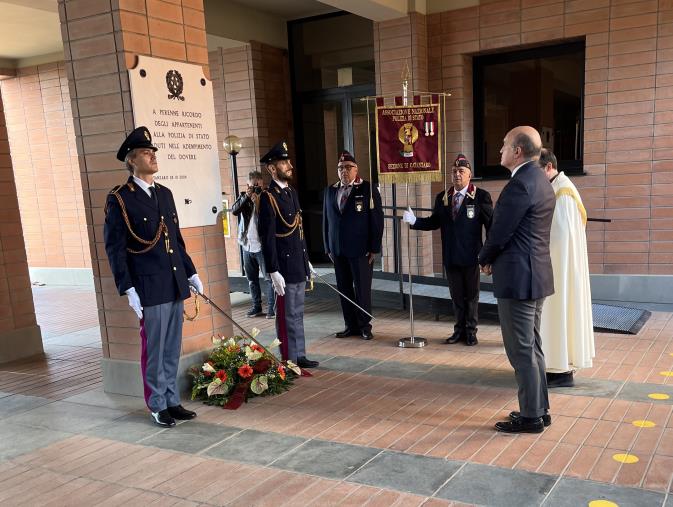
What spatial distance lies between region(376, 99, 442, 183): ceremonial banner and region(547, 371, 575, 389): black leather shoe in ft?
6.29

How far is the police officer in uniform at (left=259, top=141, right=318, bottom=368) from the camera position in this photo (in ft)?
14.1

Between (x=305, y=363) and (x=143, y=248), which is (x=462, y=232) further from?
(x=143, y=248)

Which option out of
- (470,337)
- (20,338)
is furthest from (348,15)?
(20,338)

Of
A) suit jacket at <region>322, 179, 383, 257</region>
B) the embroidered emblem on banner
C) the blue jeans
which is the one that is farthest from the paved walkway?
the embroidered emblem on banner

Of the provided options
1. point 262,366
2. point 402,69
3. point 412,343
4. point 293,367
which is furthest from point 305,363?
point 402,69

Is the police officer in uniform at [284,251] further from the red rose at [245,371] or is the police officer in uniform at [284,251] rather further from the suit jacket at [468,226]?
the suit jacket at [468,226]

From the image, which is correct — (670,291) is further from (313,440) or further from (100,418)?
(100,418)

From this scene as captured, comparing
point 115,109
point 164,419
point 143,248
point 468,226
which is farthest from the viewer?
point 468,226

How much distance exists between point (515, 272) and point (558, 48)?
4.45 m

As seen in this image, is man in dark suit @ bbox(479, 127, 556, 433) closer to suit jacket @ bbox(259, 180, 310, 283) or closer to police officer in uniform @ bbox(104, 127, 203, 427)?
suit jacket @ bbox(259, 180, 310, 283)

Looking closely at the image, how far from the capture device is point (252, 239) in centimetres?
625

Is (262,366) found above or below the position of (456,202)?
below

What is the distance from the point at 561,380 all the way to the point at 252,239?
3479 mm

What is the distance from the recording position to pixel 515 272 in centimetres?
307
